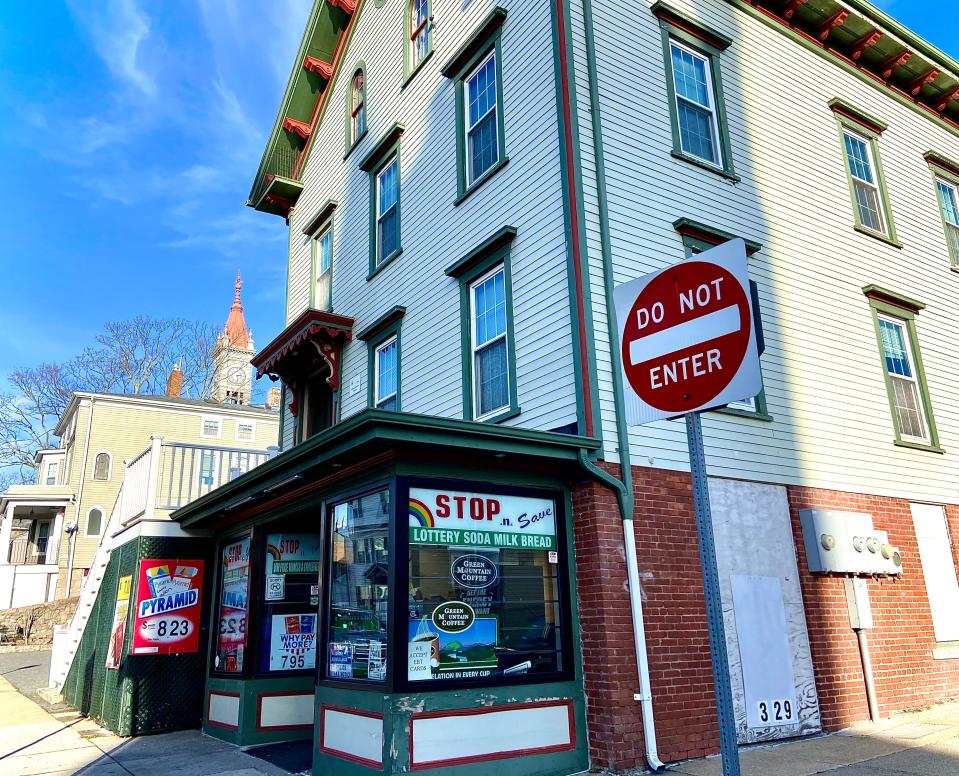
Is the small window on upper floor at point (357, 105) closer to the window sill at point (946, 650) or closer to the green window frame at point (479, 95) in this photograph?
the green window frame at point (479, 95)

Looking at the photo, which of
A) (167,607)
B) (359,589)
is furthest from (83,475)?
(359,589)

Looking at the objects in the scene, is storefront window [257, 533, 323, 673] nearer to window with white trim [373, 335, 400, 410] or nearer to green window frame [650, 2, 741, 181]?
window with white trim [373, 335, 400, 410]

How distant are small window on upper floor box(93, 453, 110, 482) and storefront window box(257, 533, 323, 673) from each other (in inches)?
1301

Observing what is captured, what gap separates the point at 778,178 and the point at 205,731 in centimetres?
1228

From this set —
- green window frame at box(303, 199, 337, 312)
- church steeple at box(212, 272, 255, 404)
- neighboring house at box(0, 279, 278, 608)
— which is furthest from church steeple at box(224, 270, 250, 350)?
green window frame at box(303, 199, 337, 312)

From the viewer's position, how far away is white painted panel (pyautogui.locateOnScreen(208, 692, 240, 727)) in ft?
36.9

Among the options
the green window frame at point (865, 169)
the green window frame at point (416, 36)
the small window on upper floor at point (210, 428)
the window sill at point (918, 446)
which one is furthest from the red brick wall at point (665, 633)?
the small window on upper floor at point (210, 428)

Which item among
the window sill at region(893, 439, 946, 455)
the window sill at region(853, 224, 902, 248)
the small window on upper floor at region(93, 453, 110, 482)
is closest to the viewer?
the window sill at region(893, 439, 946, 455)

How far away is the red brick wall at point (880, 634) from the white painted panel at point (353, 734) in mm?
5758

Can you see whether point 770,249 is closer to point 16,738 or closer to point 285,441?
Result: point 285,441

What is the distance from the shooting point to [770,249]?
11.9 meters

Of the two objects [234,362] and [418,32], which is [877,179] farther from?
[234,362]

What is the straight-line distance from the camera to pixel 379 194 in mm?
14930

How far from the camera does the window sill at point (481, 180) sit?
11125 mm
